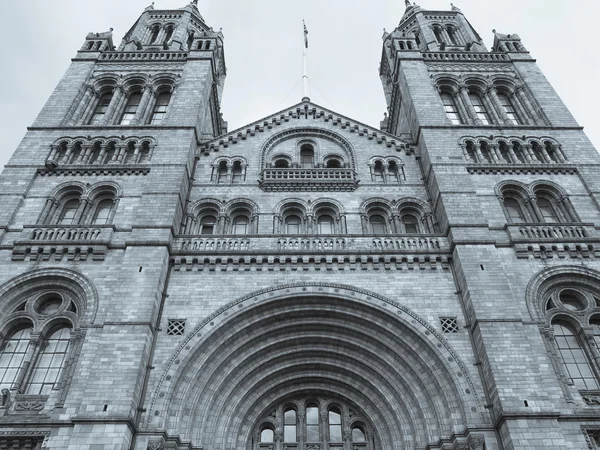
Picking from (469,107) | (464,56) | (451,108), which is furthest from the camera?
(464,56)

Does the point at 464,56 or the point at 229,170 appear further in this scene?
the point at 464,56

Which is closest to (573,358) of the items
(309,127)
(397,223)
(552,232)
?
(552,232)

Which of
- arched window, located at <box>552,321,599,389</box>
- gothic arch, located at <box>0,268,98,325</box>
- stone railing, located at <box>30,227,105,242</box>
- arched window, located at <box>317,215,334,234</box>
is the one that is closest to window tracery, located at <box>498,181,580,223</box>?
arched window, located at <box>552,321,599,389</box>

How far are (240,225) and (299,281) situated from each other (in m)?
4.54

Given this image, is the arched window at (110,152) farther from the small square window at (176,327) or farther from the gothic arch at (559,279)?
the gothic arch at (559,279)

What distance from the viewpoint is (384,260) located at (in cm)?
1809

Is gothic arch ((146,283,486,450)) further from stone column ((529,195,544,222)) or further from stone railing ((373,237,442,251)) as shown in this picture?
stone column ((529,195,544,222))

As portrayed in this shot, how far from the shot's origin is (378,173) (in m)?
22.8

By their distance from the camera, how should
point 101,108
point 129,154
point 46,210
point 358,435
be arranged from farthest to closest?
point 101,108 → point 129,154 → point 46,210 → point 358,435

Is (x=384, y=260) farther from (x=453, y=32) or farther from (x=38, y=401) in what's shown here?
(x=453, y=32)

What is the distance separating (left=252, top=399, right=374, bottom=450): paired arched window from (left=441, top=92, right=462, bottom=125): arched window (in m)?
14.9

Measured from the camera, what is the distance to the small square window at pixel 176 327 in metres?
16.2

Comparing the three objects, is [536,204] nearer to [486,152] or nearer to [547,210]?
[547,210]

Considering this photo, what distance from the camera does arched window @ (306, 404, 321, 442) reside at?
16688 mm
